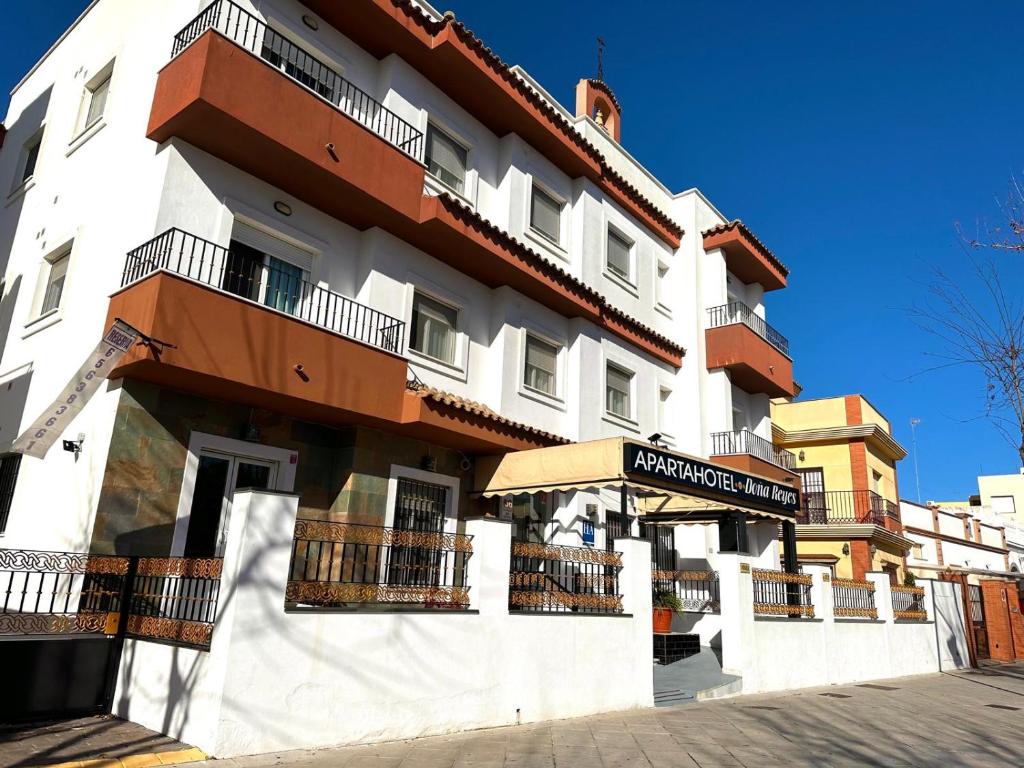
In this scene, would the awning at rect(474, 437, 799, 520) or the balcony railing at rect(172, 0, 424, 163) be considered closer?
the balcony railing at rect(172, 0, 424, 163)

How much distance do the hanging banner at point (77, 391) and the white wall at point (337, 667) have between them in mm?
2939

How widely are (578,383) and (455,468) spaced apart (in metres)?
3.99

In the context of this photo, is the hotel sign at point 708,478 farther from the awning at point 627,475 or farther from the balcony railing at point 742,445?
the balcony railing at point 742,445

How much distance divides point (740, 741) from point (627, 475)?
143 inches

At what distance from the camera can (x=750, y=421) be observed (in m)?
22.9

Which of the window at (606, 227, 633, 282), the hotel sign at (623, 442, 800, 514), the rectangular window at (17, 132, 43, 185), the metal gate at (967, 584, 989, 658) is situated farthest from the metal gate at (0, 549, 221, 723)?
the metal gate at (967, 584, 989, 658)

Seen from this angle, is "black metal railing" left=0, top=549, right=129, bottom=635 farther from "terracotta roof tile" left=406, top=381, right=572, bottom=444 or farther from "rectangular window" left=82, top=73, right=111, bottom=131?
"rectangular window" left=82, top=73, right=111, bottom=131

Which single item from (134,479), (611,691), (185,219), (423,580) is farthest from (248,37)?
(611,691)

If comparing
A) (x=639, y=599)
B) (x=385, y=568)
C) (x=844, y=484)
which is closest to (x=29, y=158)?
(x=385, y=568)

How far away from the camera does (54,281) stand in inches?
482

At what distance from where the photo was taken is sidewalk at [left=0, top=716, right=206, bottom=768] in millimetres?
5934

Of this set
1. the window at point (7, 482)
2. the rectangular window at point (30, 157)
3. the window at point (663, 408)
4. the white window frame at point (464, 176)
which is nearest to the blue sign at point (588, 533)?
the window at point (663, 408)

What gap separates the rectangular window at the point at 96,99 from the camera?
12.8m

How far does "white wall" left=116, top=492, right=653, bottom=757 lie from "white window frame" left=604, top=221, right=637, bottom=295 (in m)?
10.1
